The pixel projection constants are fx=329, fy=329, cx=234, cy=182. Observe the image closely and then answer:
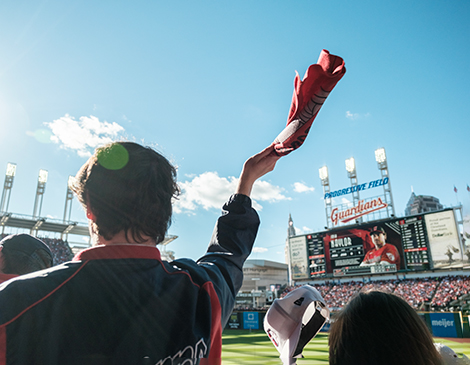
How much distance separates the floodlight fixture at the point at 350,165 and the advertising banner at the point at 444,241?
10.1m

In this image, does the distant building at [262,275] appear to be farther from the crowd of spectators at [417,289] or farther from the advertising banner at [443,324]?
the advertising banner at [443,324]

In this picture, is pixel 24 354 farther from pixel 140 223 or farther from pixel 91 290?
pixel 140 223

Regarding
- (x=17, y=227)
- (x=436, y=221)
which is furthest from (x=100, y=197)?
(x=17, y=227)

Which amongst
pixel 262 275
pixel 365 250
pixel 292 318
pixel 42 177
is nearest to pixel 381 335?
pixel 292 318

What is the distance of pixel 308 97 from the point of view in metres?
1.10

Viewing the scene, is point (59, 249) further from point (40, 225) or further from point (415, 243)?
point (415, 243)

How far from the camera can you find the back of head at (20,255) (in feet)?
5.90

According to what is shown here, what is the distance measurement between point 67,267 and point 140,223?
232 mm

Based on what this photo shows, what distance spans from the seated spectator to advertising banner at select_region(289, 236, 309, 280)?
32272 mm

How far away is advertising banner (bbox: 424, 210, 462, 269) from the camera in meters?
24.5

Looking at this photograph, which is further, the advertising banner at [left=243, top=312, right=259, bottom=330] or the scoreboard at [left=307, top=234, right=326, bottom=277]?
the scoreboard at [left=307, top=234, right=326, bottom=277]

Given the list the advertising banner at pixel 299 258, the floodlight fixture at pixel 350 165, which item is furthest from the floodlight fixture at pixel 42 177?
the floodlight fixture at pixel 350 165

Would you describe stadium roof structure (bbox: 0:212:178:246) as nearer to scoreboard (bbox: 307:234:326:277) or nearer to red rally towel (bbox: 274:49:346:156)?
scoreboard (bbox: 307:234:326:277)

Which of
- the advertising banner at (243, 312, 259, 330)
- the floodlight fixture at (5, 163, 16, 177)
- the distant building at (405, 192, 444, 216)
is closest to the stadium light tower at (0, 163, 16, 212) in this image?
the floodlight fixture at (5, 163, 16, 177)
